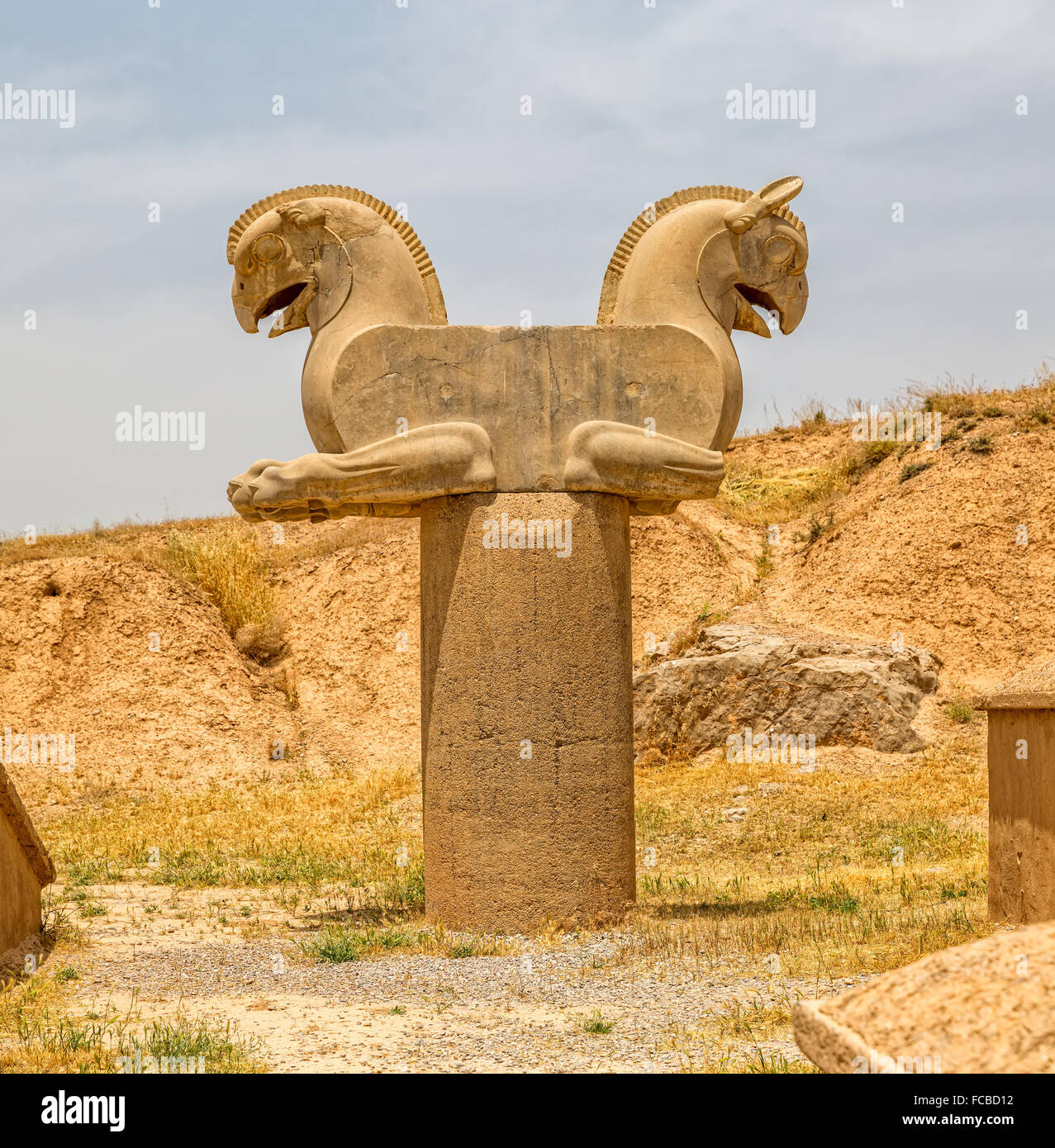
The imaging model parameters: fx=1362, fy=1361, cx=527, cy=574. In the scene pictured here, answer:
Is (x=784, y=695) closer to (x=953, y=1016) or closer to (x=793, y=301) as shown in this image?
(x=793, y=301)

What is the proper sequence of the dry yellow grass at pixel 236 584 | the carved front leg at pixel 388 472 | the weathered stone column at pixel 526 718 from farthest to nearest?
the dry yellow grass at pixel 236 584, the carved front leg at pixel 388 472, the weathered stone column at pixel 526 718

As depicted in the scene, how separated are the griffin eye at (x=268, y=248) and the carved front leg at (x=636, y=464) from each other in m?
2.03

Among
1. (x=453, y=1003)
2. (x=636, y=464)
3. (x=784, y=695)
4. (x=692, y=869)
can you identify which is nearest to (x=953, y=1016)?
(x=453, y=1003)

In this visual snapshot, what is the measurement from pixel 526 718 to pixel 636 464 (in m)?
1.50

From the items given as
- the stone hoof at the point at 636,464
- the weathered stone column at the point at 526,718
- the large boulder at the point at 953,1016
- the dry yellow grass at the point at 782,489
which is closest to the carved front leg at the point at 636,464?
the stone hoof at the point at 636,464

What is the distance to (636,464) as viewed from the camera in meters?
7.40

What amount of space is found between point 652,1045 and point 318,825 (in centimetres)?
772

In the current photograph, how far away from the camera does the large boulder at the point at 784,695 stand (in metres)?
14.1

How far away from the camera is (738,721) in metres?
14.4

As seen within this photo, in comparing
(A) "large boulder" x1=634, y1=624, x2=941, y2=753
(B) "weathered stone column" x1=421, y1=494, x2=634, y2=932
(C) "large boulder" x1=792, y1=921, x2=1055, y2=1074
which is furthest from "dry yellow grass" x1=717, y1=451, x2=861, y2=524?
(C) "large boulder" x1=792, y1=921, x2=1055, y2=1074

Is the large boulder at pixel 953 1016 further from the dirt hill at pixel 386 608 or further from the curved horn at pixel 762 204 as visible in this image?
the dirt hill at pixel 386 608

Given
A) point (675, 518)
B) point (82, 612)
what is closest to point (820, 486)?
point (675, 518)

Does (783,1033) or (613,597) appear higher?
(613,597)

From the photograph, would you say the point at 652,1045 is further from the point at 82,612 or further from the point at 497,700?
the point at 82,612
